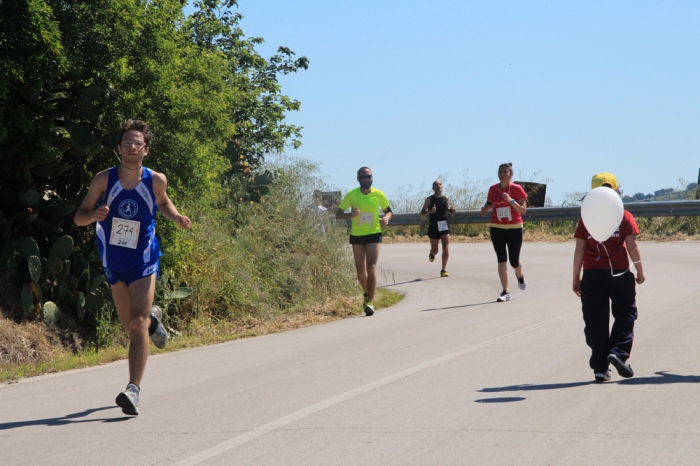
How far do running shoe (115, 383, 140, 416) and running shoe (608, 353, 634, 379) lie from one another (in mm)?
3944

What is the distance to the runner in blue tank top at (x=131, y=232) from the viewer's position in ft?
22.7

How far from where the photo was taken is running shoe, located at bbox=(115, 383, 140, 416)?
256 inches

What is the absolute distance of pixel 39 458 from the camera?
18.1 feet

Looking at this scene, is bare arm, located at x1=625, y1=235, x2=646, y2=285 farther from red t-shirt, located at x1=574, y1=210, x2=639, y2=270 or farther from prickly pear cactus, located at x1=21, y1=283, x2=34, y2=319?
prickly pear cactus, located at x1=21, y1=283, x2=34, y2=319

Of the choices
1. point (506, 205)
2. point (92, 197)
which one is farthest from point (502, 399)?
point (506, 205)

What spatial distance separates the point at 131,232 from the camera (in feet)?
22.7

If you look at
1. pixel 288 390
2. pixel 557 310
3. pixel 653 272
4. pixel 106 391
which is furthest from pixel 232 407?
pixel 653 272

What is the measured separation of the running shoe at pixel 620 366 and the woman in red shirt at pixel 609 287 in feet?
0.31

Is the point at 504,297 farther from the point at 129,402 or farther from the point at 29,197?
the point at 129,402

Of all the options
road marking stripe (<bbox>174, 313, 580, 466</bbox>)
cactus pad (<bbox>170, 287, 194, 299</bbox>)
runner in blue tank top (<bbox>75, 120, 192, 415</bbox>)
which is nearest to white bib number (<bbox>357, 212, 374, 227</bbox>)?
cactus pad (<bbox>170, 287, 194, 299</bbox>)

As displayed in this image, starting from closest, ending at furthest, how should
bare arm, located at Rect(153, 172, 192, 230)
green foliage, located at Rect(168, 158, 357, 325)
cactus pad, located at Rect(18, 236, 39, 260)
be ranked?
bare arm, located at Rect(153, 172, 192, 230) → cactus pad, located at Rect(18, 236, 39, 260) → green foliage, located at Rect(168, 158, 357, 325)

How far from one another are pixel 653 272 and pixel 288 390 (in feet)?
38.3

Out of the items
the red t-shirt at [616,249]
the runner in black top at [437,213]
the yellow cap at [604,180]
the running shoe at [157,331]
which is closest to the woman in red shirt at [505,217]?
the runner in black top at [437,213]

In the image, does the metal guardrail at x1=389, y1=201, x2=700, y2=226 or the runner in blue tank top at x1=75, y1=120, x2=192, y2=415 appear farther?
the metal guardrail at x1=389, y1=201, x2=700, y2=226
